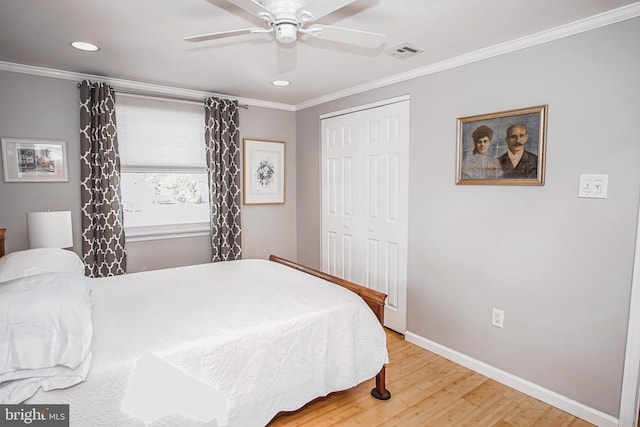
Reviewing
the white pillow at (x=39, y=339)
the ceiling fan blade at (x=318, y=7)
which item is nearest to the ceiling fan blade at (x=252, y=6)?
the ceiling fan blade at (x=318, y=7)

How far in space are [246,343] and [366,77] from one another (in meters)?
2.62

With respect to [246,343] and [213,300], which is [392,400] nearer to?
[246,343]

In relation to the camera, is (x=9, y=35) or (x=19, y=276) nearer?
(x=19, y=276)

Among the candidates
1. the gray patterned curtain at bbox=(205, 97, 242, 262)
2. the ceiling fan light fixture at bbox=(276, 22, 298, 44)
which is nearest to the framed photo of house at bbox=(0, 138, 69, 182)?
the gray patterned curtain at bbox=(205, 97, 242, 262)

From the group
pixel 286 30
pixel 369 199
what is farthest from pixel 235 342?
pixel 369 199

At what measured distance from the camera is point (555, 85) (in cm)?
224

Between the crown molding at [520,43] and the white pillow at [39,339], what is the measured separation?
2.96m

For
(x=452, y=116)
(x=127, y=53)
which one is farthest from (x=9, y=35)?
(x=452, y=116)

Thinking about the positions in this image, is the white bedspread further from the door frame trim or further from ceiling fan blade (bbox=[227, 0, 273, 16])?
the door frame trim

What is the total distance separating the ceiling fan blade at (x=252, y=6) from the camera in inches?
59.2

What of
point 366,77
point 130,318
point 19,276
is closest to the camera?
point 19,276

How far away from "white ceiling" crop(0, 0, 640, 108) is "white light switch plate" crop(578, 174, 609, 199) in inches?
35.7

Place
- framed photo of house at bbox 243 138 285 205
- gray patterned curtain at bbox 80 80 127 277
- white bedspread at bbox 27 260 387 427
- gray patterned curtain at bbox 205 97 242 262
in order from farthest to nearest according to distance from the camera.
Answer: framed photo of house at bbox 243 138 285 205, gray patterned curtain at bbox 205 97 242 262, gray patterned curtain at bbox 80 80 127 277, white bedspread at bbox 27 260 387 427

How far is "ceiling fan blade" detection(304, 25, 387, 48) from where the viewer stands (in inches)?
70.9
